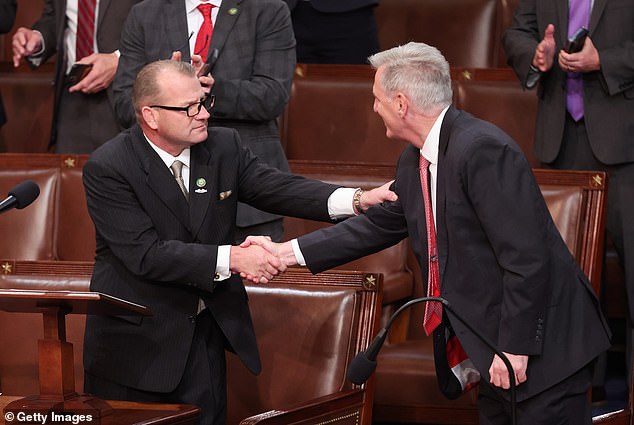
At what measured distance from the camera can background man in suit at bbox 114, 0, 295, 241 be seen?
322 cm

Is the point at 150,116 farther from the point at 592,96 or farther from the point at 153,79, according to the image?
the point at 592,96

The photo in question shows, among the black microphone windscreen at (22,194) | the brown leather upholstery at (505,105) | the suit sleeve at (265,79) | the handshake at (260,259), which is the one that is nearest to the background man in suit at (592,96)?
the brown leather upholstery at (505,105)

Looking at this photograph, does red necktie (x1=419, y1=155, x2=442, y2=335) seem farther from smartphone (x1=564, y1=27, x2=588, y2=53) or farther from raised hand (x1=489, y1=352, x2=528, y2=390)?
smartphone (x1=564, y1=27, x2=588, y2=53)

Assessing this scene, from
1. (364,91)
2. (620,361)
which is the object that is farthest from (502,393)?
(364,91)

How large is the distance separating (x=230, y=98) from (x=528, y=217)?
3.75ft

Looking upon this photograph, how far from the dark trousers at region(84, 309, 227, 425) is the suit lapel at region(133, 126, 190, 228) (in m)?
0.24

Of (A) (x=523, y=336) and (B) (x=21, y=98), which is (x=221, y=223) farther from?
(B) (x=21, y=98)

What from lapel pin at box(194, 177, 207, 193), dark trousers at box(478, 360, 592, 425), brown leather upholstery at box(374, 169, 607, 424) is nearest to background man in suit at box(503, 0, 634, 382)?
brown leather upholstery at box(374, 169, 607, 424)

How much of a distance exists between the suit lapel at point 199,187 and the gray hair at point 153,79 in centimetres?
16

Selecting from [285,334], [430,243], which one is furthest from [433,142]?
[285,334]

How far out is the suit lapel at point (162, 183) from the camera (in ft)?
8.77

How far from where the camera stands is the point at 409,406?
3.42 meters

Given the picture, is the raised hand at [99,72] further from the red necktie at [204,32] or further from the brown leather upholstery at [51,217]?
the red necktie at [204,32]

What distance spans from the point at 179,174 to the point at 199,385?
0.49 meters
